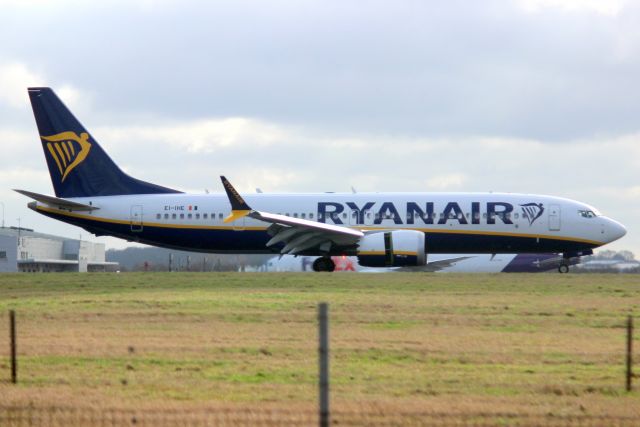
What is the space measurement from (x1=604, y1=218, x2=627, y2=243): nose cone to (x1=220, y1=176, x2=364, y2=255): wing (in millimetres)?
10530

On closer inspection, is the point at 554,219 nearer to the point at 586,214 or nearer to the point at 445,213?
the point at 586,214

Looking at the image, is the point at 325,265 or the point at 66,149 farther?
the point at 66,149

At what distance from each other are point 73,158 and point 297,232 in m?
11.4

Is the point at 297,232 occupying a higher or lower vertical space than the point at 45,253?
lower

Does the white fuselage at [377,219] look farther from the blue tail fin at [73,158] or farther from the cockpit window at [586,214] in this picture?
the blue tail fin at [73,158]

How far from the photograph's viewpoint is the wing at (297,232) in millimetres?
45781

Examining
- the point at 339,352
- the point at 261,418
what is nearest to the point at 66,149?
the point at 339,352

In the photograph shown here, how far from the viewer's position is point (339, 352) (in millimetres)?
20203

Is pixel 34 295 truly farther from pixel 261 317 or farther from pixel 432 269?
pixel 432 269

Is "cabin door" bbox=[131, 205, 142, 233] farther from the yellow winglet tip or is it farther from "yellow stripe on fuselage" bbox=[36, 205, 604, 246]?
the yellow winglet tip

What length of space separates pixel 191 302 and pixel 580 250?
23829mm

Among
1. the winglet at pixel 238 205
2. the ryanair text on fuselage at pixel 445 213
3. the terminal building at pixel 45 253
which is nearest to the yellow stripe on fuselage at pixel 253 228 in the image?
the ryanair text on fuselage at pixel 445 213

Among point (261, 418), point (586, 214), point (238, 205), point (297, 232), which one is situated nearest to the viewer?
point (261, 418)

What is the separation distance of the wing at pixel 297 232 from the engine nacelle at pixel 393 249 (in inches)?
29.7
